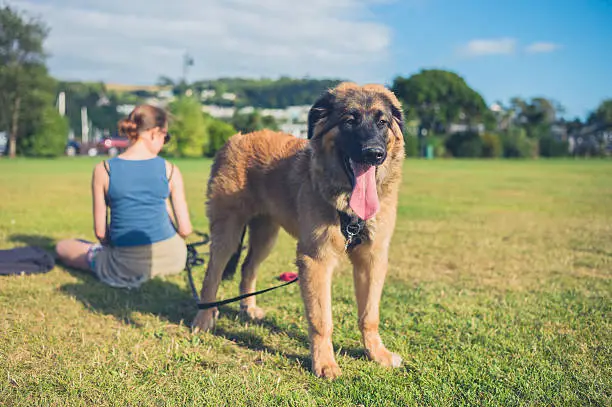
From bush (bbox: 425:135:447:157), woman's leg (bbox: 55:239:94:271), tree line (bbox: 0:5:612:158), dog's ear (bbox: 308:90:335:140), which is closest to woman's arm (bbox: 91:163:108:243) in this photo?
woman's leg (bbox: 55:239:94:271)

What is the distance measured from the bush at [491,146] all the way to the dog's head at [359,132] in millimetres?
66482

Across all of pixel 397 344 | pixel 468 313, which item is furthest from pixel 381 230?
pixel 468 313

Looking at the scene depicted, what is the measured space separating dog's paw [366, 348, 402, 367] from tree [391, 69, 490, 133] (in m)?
78.9

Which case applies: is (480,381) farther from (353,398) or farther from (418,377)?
(353,398)

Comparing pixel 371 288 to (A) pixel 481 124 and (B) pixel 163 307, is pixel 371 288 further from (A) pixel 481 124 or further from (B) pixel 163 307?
(A) pixel 481 124

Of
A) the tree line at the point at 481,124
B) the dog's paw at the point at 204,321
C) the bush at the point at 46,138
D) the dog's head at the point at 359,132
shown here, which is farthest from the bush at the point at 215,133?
the dog's head at the point at 359,132

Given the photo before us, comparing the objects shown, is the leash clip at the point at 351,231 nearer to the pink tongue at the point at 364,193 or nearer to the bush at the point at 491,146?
the pink tongue at the point at 364,193

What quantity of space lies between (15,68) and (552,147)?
226 ft

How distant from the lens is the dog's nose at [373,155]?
3539mm

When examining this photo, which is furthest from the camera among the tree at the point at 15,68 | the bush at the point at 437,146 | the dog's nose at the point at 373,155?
the bush at the point at 437,146

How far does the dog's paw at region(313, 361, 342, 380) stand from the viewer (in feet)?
12.0

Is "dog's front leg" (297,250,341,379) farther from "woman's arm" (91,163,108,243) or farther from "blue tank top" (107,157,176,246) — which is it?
"woman's arm" (91,163,108,243)

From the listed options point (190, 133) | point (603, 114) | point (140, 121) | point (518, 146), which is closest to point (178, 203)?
point (140, 121)

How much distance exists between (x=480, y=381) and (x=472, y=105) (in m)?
85.4
